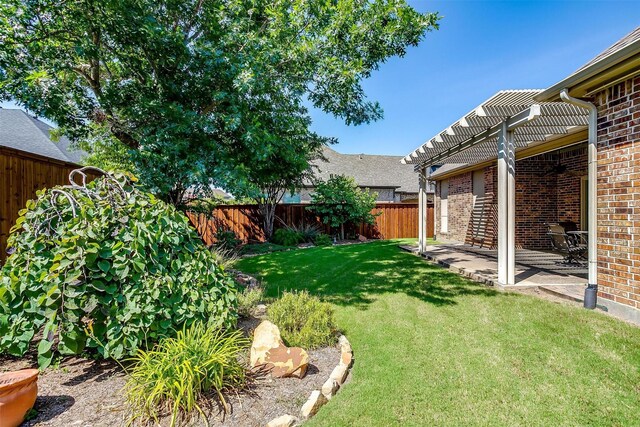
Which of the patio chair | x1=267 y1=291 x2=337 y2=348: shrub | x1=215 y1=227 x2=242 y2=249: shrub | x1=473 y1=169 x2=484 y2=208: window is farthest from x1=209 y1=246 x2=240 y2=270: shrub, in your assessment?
x1=473 y1=169 x2=484 y2=208: window

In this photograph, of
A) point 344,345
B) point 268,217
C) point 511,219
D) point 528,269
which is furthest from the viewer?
point 268,217

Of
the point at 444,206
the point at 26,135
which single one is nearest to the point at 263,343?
the point at 444,206

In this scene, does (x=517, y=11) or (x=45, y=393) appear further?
(x=517, y=11)

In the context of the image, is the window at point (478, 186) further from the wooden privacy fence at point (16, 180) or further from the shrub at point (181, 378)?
the wooden privacy fence at point (16, 180)

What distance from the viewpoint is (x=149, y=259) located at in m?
2.82

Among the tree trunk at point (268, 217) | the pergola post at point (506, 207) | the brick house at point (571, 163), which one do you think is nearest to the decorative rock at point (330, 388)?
the brick house at point (571, 163)

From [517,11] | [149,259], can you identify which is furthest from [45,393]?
[517,11]

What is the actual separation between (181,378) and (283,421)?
796 mm

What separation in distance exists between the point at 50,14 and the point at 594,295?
986cm

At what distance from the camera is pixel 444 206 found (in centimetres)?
1358

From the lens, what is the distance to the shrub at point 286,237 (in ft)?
40.3

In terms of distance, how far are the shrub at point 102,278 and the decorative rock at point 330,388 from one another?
1075 mm

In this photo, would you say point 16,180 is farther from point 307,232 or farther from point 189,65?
point 307,232

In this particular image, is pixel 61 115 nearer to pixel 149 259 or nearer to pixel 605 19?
pixel 149 259
